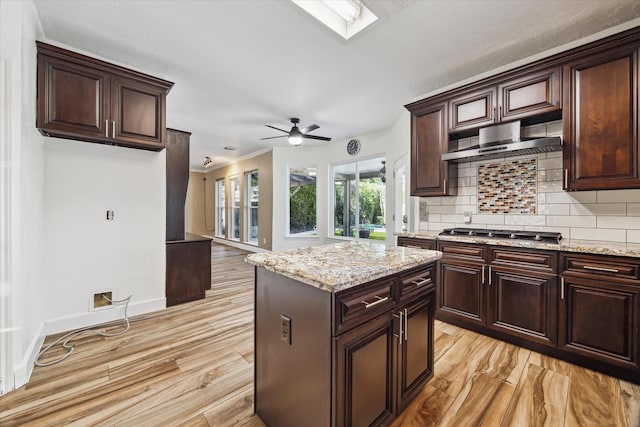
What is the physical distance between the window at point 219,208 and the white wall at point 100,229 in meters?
6.16

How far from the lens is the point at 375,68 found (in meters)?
2.90

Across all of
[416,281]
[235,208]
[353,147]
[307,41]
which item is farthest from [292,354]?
[235,208]

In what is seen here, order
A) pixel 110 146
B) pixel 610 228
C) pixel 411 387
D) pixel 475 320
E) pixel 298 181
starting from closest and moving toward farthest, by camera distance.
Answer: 1. pixel 411 387
2. pixel 610 228
3. pixel 475 320
4. pixel 110 146
5. pixel 298 181

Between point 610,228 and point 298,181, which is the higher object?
point 298,181

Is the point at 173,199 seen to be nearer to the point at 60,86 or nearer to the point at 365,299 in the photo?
the point at 60,86

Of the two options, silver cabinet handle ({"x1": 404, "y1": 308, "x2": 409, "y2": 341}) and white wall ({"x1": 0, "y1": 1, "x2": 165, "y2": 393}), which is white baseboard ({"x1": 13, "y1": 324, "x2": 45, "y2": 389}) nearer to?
white wall ({"x1": 0, "y1": 1, "x2": 165, "y2": 393})

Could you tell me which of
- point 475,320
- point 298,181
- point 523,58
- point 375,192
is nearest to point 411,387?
point 475,320

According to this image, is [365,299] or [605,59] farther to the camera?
[605,59]

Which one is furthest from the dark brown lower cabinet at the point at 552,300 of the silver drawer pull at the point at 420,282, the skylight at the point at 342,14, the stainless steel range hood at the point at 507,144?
the skylight at the point at 342,14

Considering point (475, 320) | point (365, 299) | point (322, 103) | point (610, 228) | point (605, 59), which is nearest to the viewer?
point (365, 299)

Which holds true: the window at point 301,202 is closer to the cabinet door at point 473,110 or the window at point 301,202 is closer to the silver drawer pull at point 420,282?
the cabinet door at point 473,110

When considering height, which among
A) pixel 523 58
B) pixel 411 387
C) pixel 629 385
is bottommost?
pixel 629 385

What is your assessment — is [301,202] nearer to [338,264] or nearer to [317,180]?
[317,180]

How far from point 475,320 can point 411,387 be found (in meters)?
1.32
